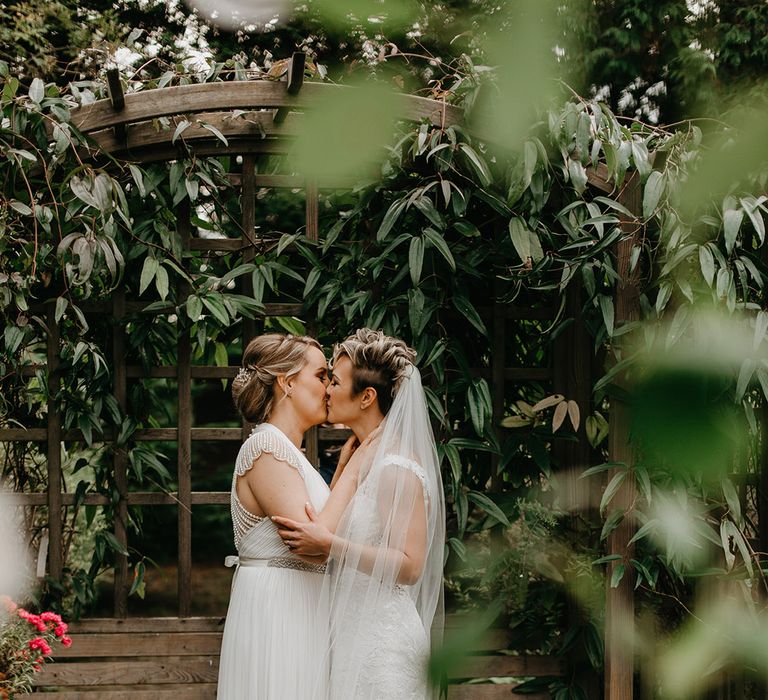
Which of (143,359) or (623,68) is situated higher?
(623,68)

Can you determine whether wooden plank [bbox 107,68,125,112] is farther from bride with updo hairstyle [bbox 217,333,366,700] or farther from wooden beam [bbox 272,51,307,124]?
bride with updo hairstyle [bbox 217,333,366,700]

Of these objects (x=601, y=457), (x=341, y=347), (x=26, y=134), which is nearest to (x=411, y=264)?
(x=341, y=347)

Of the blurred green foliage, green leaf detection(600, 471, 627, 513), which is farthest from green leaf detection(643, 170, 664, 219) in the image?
green leaf detection(600, 471, 627, 513)

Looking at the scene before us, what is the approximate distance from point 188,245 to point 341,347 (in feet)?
2.62

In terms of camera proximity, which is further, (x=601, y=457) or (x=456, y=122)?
(x=601, y=457)

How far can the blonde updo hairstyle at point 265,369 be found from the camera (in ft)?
7.13

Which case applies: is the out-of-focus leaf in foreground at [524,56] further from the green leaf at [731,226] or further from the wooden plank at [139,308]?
the wooden plank at [139,308]

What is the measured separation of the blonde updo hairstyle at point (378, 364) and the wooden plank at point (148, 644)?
3.67 feet

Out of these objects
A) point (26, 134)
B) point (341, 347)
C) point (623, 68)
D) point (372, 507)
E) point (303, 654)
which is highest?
point (623, 68)

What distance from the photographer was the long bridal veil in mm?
2021

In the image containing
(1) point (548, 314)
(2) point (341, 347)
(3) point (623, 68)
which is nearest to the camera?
(2) point (341, 347)

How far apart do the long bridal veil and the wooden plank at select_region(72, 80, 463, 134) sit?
0.99m

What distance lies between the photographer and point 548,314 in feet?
9.32

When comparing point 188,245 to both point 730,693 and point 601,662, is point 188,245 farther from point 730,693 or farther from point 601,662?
point 730,693
